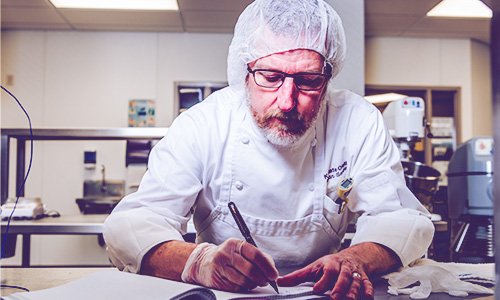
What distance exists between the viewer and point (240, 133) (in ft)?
3.94

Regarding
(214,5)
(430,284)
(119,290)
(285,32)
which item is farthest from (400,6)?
(119,290)

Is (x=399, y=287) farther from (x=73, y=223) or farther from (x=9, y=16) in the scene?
(x=9, y=16)

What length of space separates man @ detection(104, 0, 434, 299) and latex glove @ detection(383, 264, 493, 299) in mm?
107

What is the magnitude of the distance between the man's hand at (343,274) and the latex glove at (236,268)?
0.08 metres

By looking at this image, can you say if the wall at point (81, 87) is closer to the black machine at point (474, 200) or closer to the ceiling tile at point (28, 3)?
the ceiling tile at point (28, 3)

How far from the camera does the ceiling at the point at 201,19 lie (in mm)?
3891

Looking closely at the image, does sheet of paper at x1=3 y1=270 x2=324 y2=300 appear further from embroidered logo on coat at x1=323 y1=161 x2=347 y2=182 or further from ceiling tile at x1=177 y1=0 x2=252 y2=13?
ceiling tile at x1=177 y1=0 x2=252 y2=13

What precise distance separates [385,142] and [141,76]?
3872 millimetres

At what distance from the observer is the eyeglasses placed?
1085 millimetres

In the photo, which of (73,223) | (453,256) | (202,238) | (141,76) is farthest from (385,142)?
(141,76)

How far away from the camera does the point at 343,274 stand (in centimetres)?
77

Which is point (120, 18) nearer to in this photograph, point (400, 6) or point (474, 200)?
point (400, 6)

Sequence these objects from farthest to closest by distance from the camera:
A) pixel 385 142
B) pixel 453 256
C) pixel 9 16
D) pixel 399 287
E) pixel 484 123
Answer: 1. pixel 484 123
2. pixel 9 16
3. pixel 453 256
4. pixel 385 142
5. pixel 399 287

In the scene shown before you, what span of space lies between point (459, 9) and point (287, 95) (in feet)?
12.2
